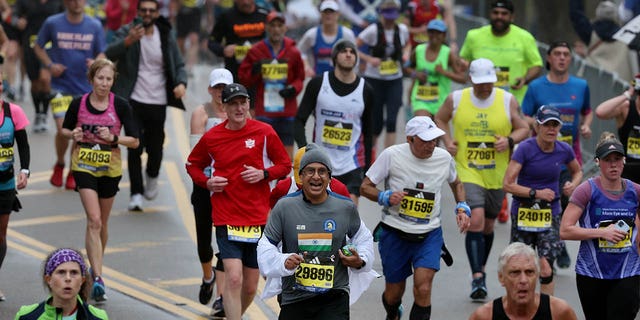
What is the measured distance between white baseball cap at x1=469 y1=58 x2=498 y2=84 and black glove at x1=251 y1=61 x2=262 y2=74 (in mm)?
3350

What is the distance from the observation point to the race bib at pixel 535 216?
12172mm

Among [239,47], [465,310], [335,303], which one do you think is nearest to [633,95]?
[465,310]

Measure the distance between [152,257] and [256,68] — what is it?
2558 millimetres

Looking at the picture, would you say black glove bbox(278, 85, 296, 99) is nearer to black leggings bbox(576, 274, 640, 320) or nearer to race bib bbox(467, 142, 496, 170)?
race bib bbox(467, 142, 496, 170)

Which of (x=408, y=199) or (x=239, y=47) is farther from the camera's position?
(x=239, y=47)

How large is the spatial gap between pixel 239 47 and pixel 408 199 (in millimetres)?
6126

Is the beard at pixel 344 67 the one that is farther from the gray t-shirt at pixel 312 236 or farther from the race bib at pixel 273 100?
the gray t-shirt at pixel 312 236

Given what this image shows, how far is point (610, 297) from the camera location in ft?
33.6

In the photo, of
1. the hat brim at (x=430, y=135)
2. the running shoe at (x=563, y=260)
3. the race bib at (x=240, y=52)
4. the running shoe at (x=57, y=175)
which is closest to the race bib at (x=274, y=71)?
the race bib at (x=240, y=52)

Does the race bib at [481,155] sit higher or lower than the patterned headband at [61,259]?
lower

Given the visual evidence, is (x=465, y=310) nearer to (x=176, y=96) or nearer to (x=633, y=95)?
(x=633, y=95)

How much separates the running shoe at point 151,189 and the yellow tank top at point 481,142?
13.9ft

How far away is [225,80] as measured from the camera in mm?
11812

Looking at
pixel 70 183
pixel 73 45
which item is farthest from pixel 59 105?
pixel 70 183
